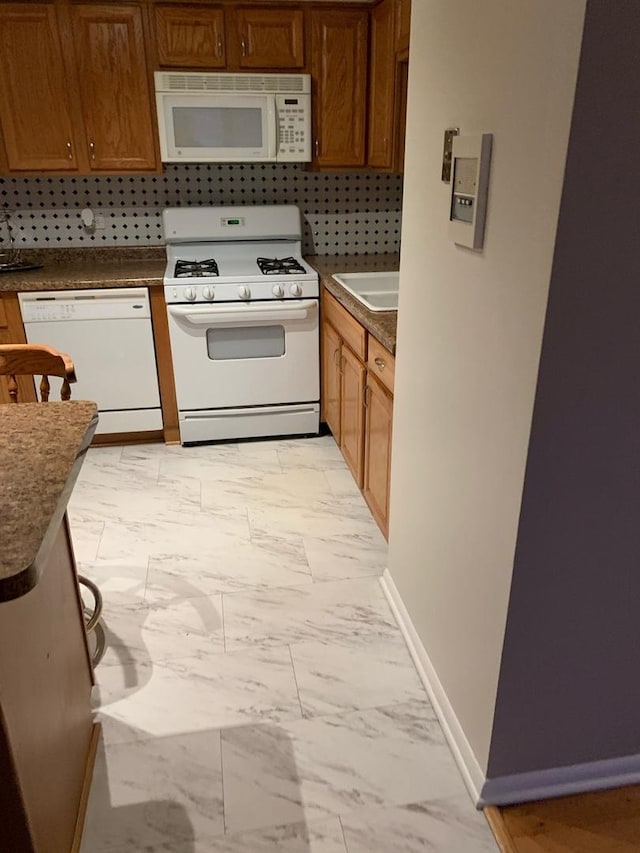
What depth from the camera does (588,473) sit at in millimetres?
Answer: 1226

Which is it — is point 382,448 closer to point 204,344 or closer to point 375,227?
point 204,344

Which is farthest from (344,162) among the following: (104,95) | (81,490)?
(81,490)

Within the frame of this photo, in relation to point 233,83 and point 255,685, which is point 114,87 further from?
point 255,685

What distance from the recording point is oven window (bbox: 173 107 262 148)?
3059 millimetres

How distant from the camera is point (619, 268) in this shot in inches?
42.4

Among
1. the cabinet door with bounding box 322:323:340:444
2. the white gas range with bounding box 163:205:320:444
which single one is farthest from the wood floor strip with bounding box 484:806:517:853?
the white gas range with bounding box 163:205:320:444

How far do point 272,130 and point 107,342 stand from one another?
51.1 inches

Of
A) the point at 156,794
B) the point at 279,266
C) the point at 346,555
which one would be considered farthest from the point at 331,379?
the point at 156,794

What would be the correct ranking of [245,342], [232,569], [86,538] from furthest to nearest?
1. [245,342]
2. [86,538]
3. [232,569]

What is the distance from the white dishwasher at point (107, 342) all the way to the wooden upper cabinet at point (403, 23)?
5.09 ft

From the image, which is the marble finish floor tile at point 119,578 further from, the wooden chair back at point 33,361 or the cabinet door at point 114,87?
the cabinet door at point 114,87

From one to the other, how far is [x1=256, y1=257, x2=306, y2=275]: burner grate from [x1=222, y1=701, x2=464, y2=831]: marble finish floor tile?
2.13 meters

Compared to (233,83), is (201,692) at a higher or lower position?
lower

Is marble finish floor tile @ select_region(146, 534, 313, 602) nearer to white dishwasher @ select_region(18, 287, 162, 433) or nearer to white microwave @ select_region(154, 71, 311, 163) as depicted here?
white dishwasher @ select_region(18, 287, 162, 433)
